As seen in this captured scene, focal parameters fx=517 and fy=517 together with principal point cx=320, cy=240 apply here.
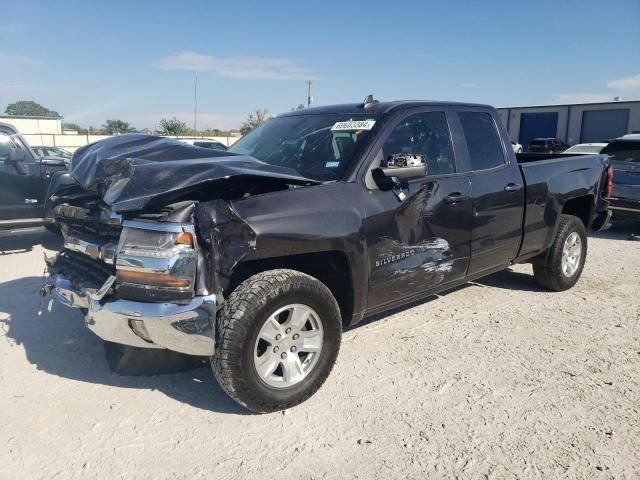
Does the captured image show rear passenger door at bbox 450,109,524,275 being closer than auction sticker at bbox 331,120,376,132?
No

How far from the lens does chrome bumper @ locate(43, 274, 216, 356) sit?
8.88ft

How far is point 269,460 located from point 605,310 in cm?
383

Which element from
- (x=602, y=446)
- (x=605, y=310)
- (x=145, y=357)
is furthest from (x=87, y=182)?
(x=605, y=310)

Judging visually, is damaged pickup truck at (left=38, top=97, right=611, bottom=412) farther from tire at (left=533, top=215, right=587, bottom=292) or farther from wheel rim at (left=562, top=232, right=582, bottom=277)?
wheel rim at (left=562, top=232, right=582, bottom=277)

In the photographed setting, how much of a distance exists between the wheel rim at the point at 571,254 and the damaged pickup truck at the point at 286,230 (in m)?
0.89

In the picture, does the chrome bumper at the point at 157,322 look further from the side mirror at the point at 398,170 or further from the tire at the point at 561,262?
the tire at the point at 561,262

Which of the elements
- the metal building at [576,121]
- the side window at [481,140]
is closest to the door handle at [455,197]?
the side window at [481,140]

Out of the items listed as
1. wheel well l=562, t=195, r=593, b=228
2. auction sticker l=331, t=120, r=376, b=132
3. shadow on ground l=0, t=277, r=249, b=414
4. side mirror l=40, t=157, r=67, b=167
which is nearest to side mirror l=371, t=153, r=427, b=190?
auction sticker l=331, t=120, r=376, b=132

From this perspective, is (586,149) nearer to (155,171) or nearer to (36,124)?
(155,171)

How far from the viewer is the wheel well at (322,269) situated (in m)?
3.21

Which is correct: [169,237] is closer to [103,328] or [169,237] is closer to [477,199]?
[103,328]

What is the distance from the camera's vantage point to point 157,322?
2.72 metres

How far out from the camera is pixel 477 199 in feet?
13.8

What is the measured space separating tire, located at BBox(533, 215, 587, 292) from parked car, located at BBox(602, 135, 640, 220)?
3.80 m
